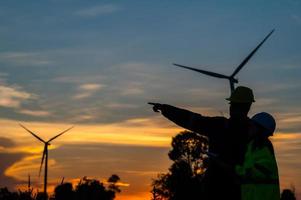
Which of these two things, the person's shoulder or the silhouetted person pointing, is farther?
the person's shoulder

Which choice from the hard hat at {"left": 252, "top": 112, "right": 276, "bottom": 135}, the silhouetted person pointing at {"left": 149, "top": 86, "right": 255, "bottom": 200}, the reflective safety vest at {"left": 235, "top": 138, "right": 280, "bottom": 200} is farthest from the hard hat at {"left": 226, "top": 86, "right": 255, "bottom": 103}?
the reflective safety vest at {"left": 235, "top": 138, "right": 280, "bottom": 200}

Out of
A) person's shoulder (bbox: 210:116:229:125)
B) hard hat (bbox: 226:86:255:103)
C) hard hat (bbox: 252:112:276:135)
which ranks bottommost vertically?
hard hat (bbox: 252:112:276:135)

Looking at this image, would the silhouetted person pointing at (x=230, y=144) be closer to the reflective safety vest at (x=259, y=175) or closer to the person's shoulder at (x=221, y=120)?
the person's shoulder at (x=221, y=120)

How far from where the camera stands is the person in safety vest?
10.1 meters

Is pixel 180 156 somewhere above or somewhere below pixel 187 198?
above

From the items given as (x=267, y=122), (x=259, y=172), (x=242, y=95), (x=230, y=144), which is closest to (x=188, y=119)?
(x=230, y=144)

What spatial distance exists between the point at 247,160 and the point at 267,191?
526 mm

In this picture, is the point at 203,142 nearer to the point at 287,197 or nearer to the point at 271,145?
the point at 287,197

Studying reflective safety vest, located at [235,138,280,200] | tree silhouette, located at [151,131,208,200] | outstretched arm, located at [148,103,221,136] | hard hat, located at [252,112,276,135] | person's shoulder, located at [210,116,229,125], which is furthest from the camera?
tree silhouette, located at [151,131,208,200]

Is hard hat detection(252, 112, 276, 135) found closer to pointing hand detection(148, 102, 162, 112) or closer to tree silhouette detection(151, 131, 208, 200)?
pointing hand detection(148, 102, 162, 112)

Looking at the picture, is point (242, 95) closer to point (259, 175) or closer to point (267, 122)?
point (267, 122)

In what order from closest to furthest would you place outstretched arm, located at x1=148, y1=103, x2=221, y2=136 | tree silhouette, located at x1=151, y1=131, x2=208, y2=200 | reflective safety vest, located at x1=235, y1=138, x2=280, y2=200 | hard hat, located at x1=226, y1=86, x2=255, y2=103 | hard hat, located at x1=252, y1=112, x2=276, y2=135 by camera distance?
reflective safety vest, located at x1=235, y1=138, x2=280, y2=200
hard hat, located at x1=252, y1=112, x2=276, y2=135
hard hat, located at x1=226, y1=86, x2=255, y2=103
outstretched arm, located at x1=148, y1=103, x2=221, y2=136
tree silhouette, located at x1=151, y1=131, x2=208, y2=200

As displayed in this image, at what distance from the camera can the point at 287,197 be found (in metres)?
68.3

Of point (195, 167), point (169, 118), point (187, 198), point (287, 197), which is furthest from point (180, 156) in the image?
point (169, 118)
